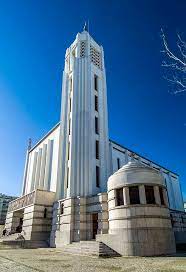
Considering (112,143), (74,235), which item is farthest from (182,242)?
(112,143)

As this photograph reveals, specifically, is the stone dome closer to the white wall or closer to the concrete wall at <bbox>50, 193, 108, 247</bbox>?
the concrete wall at <bbox>50, 193, 108, 247</bbox>

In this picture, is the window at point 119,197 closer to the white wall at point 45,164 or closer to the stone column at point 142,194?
the stone column at point 142,194

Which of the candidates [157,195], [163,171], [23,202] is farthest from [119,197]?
[163,171]

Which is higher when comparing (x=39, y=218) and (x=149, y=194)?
(x=149, y=194)

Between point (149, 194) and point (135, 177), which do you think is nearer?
point (149, 194)

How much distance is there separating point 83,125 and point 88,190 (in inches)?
392

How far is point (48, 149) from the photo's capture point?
39562 mm

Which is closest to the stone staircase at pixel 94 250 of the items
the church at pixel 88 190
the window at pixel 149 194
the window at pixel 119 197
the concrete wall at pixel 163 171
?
the church at pixel 88 190

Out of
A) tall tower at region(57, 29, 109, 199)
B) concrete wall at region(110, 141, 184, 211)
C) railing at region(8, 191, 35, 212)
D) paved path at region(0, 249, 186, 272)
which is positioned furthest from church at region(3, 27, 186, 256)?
paved path at region(0, 249, 186, 272)

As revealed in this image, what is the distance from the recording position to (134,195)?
1947cm

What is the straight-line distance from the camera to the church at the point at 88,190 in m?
18.2

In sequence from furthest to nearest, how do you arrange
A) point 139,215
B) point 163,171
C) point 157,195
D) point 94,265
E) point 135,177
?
point 163,171
point 135,177
point 157,195
point 139,215
point 94,265

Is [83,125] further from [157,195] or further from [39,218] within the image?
[157,195]

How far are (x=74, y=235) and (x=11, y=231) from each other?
16103mm
